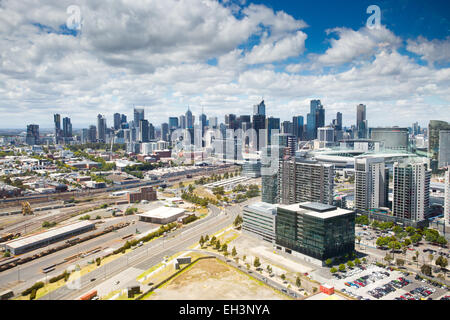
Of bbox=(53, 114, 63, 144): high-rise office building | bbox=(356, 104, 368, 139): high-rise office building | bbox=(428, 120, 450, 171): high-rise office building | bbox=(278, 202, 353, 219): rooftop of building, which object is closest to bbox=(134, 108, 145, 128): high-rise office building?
bbox=(53, 114, 63, 144): high-rise office building

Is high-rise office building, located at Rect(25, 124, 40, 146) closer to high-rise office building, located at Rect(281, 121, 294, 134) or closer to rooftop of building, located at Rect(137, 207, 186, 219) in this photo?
high-rise office building, located at Rect(281, 121, 294, 134)

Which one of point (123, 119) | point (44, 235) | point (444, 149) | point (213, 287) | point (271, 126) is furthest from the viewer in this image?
point (123, 119)

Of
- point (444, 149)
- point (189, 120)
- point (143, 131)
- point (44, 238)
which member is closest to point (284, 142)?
point (44, 238)

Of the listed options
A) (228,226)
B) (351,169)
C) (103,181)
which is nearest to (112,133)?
(103,181)

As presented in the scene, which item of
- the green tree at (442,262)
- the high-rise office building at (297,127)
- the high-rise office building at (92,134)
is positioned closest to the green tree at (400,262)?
the green tree at (442,262)

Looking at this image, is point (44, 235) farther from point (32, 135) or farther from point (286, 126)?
point (32, 135)

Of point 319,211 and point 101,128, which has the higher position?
point 101,128
